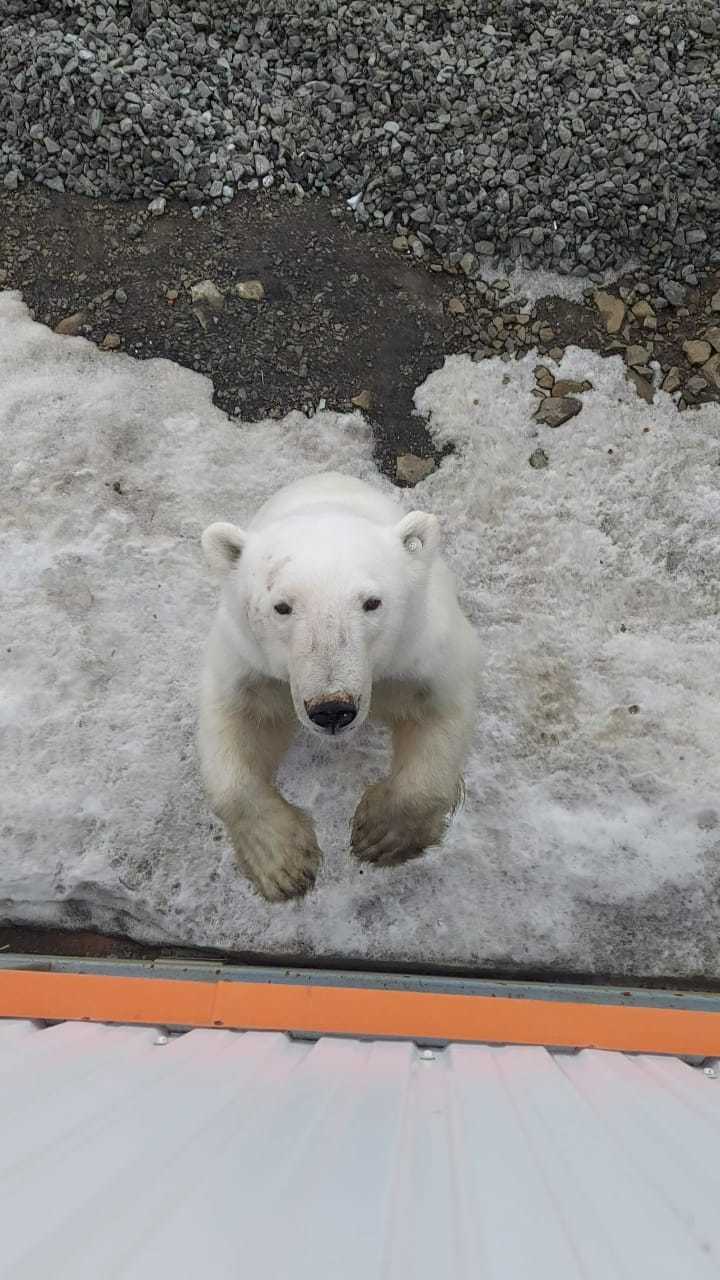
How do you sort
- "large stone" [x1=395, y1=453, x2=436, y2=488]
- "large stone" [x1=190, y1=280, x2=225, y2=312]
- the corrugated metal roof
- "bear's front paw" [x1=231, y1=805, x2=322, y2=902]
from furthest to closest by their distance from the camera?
"large stone" [x1=190, y1=280, x2=225, y2=312]
"large stone" [x1=395, y1=453, x2=436, y2=488]
"bear's front paw" [x1=231, y1=805, x2=322, y2=902]
the corrugated metal roof

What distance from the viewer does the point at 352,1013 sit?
2480mm

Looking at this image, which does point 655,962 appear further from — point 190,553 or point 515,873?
point 190,553

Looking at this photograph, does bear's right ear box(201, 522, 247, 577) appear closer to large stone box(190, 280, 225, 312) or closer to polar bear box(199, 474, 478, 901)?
polar bear box(199, 474, 478, 901)

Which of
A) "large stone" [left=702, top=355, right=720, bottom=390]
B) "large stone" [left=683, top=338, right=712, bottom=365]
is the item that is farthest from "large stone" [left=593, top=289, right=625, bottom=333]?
"large stone" [left=702, top=355, right=720, bottom=390]

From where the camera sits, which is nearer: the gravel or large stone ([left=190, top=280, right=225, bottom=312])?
the gravel

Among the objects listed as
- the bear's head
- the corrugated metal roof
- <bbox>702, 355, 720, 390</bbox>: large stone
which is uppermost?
<bbox>702, 355, 720, 390</bbox>: large stone

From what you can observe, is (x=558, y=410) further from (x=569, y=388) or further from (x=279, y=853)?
(x=279, y=853)

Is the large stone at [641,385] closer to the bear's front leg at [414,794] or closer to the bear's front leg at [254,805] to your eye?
the bear's front leg at [414,794]

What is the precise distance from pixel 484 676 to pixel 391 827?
77 centimetres

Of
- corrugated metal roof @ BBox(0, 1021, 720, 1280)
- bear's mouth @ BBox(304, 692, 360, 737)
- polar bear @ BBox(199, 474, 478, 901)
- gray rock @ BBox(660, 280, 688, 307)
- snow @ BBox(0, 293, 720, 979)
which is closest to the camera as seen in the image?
corrugated metal roof @ BBox(0, 1021, 720, 1280)

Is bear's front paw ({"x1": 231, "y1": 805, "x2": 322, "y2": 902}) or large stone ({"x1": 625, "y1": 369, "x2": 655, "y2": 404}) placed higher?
large stone ({"x1": 625, "y1": 369, "x2": 655, "y2": 404})

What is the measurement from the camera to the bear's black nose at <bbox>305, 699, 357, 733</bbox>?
1916 millimetres

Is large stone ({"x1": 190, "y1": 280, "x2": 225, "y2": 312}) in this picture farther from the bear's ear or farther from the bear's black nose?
the bear's black nose

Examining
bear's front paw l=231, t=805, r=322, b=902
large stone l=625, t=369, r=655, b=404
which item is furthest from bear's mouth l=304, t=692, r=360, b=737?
large stone l=625, t=369, r=655, b=404
